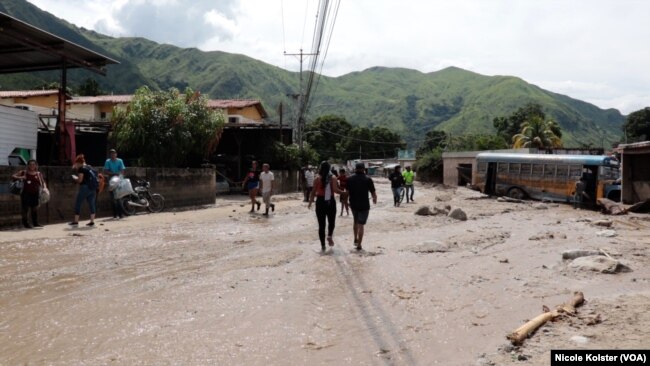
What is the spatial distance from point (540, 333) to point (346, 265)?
3.98m

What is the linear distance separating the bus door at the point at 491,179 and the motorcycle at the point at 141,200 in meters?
17.2

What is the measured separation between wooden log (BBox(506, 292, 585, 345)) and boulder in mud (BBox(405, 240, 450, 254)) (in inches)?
154

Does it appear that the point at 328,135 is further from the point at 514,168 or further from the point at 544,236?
the point at 544,236

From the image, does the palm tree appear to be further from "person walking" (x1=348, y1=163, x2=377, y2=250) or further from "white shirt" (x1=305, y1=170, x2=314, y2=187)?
"person walking" (x1=348, y1=163, x2=377, y2=250)

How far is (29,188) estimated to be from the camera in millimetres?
11406

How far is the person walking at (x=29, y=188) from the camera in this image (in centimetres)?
1144

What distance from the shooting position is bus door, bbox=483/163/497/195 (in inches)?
1083

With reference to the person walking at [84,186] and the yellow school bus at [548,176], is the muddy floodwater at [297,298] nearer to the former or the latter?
the person walking at [84,186]

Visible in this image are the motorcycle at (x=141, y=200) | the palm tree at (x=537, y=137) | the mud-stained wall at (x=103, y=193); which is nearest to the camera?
the mud-stained wall at (x=103, y=193)

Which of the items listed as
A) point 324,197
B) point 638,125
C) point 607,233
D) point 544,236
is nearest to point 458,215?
point 544,236

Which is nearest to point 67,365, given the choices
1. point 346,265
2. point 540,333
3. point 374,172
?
point 540,333

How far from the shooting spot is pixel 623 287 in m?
6.62

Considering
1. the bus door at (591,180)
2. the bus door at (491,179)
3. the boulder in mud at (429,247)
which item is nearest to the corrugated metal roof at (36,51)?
the boulder in mud at (429,247)

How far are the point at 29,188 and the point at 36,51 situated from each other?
7.41 metres
